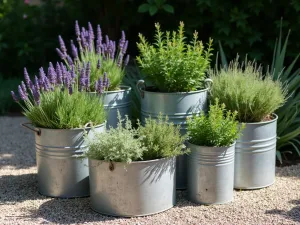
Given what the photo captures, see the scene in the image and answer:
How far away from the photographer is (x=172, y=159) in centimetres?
396

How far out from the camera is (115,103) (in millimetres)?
4648

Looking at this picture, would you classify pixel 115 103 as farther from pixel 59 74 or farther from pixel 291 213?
pixel 291 213

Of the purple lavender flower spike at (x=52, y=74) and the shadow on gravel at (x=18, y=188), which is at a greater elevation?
the purple lavender flower spike at (x=52, y=74)

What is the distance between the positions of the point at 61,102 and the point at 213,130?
116 centimetres

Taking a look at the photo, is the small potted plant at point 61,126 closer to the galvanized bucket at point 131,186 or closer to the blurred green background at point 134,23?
the galvanized bucket at point 131,186

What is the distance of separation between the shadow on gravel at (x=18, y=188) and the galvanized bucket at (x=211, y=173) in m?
1.22

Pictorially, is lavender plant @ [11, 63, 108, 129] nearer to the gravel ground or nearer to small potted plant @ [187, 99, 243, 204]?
the gravel ground

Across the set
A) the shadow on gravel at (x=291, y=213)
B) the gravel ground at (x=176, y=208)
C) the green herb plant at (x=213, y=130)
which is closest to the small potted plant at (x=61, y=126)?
the gravel ground at (x=176, y=208)

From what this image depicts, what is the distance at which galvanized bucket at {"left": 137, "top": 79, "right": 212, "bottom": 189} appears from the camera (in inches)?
168

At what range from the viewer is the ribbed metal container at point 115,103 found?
15.1 feet

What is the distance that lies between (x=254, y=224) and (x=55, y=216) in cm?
141

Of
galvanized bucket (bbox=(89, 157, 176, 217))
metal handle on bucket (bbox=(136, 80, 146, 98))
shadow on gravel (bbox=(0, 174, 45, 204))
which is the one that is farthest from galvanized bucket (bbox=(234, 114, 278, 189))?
shadow on gravel (bbox=(0, 174, 45, 204))

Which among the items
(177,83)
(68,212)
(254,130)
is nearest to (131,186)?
(68,212)

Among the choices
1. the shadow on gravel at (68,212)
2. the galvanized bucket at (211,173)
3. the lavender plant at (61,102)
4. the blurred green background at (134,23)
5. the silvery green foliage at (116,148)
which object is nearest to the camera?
the silvery green foliage at (116,148)
